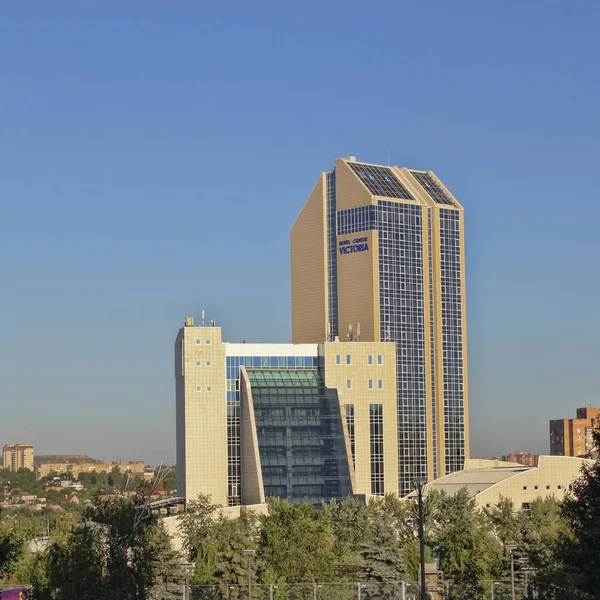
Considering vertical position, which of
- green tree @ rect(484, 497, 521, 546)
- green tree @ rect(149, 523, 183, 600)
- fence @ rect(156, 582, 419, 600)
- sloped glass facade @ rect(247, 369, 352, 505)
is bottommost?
fence @ rect(156, 582, 419, 600)

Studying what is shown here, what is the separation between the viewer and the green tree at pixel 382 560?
12731 cm

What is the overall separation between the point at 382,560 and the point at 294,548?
27.4ft

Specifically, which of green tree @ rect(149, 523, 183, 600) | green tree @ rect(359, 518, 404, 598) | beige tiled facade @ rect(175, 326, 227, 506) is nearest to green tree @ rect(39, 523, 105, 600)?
green tree @ rect(149, 523, 183, 600)

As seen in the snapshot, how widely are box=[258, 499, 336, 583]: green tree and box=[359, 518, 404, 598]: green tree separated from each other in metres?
3.41

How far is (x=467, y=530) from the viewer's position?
13888 cm

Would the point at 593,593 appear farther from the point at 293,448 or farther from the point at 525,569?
the point at 293,448

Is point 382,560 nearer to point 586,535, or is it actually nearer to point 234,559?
point 234,559

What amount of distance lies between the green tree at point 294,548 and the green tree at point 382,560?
11.2 feet

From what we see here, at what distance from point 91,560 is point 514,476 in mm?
117704

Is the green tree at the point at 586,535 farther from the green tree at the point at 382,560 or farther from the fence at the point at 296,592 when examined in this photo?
the green tree at the point at 382,560

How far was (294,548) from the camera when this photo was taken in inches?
5177

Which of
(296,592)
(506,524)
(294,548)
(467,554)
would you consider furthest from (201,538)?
(506,524)

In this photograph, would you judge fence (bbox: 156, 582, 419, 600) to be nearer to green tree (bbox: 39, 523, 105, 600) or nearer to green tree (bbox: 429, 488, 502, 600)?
green tree (bbox: 429, 488, 502, 600)

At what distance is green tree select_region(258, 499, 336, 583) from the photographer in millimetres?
128875
